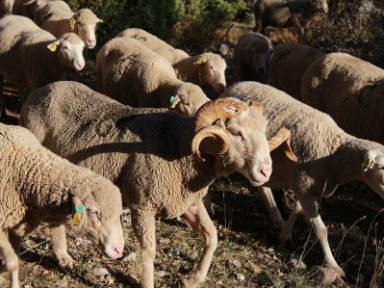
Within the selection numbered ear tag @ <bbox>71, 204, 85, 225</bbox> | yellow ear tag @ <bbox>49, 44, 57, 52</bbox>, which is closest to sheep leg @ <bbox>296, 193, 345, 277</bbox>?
numbered ear tag @ <bbox>71, 204, 85, 225</bbox>

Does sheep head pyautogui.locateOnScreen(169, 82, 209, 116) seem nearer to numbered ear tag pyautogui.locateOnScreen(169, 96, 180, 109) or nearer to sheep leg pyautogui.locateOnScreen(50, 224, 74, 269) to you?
numbered ear tag pyautogui.locateOnScreen(169, 96, 180, 109)

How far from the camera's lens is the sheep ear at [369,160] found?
5.61m

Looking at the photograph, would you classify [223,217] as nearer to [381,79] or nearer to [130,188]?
[130,188]

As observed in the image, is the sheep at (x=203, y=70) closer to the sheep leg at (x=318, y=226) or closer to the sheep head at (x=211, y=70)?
the sheep head at (x=211, y=70)

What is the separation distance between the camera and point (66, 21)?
10.7m

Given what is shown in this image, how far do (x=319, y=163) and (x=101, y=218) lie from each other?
2.61m

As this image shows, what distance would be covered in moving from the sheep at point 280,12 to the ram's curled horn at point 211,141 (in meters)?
10.5

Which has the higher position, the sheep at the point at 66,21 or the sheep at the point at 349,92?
the sheep at the point at 349,92

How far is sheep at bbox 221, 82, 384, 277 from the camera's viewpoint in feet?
19.1

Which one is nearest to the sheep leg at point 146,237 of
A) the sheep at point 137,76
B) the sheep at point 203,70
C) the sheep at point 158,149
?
the sheep at point 158,149

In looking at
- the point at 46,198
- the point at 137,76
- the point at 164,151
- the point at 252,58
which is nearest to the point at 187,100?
the point at 137,76

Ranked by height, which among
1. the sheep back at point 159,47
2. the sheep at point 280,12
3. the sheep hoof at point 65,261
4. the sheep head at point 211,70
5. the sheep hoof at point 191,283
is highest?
the sheep head at point 211,70

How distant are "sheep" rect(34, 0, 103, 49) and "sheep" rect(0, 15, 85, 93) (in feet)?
2.73

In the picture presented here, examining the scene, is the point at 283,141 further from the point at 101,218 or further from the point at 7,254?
the point at 7,254
